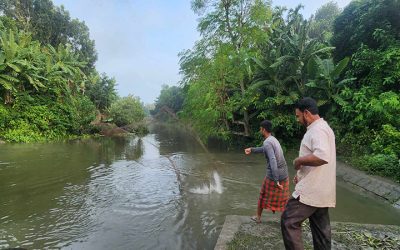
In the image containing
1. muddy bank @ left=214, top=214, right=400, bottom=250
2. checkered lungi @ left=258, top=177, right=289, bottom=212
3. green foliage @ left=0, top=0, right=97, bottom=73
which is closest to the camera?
muddy bank @ left=214, top=214, right=400, bottom=250


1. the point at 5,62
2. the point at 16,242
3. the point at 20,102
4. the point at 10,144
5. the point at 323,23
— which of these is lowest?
the point at 16,242

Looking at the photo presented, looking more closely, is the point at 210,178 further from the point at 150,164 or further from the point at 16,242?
the point at 16,242

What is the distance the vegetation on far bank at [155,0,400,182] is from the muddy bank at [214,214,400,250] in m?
4.76

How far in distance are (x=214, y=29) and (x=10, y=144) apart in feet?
45.8

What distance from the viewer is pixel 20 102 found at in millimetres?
22234

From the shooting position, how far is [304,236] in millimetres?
4750

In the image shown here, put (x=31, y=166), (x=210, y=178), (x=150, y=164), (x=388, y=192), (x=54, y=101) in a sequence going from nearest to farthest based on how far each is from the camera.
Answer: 1. (x=388, y=192)
2. (x=210, y=178)
3. (x=31, y=166)
4. (x=150, y=164)
5. (x=54, y=101)

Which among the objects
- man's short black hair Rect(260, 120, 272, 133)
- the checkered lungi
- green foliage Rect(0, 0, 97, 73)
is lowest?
the checkered lungi

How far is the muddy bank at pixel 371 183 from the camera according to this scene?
25.1 feet

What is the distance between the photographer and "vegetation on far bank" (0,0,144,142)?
21000mm

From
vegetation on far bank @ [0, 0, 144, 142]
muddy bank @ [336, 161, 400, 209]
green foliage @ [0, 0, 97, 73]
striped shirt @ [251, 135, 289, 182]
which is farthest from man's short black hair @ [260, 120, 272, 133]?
green foliage @ [0, 0, 97, 73]

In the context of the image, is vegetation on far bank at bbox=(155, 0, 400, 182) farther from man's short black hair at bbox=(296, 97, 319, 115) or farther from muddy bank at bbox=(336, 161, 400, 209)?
man's short black hair at bbox=(296, 97, 319, 115)

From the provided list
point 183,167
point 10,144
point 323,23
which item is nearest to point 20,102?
point 10,144

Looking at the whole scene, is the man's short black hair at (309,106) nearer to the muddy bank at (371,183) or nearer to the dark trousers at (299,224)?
the dark trousers at (299,224)
